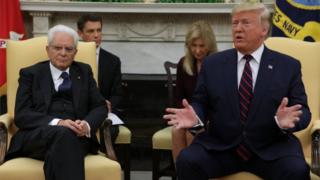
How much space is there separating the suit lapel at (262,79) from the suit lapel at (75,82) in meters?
1.05

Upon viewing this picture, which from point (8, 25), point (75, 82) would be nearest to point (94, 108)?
point (75, 82)

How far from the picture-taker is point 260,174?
2910 millimetres

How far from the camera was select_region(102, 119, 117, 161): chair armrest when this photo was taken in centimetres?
330

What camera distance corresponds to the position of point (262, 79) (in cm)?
301

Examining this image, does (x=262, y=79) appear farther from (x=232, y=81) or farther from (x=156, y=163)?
(x=156, y=163)

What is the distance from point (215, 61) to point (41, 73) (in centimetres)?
105

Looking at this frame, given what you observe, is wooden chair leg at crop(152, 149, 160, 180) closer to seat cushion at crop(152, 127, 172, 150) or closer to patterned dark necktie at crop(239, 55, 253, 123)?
seat cushion at crop(152, 127, 172, 150)

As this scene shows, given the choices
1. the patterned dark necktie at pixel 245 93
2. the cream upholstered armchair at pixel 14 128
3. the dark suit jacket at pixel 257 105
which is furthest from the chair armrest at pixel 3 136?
the patterned dark necktie at pixel 245 93

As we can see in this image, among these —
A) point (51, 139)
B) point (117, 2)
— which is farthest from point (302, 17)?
point (51, 139)

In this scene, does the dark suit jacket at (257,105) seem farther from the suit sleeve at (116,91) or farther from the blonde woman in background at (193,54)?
the suit sleeve at (116,91)

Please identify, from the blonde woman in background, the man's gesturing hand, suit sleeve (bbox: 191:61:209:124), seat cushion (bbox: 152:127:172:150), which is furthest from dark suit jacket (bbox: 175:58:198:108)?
the man's gesturing hand

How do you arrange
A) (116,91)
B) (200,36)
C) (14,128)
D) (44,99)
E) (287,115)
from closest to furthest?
(287,115), (44,99), (14,128), (200,36), (116,91)

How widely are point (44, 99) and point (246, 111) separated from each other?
119 centimetres

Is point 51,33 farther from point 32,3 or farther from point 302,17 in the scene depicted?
point 302,17
